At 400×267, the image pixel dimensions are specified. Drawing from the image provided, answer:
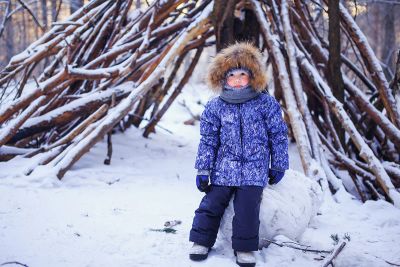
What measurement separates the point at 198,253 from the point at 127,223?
1.93ft

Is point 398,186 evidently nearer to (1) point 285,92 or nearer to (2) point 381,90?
(2) point 381,90

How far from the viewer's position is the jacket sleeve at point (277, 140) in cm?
197

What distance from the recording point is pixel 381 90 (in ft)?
11.4

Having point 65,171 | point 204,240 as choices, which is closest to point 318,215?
point 204,240

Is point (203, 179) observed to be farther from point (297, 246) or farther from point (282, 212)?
point (297, 246)

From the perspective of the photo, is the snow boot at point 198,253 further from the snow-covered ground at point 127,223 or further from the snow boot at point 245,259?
the snow boot at point 245,259

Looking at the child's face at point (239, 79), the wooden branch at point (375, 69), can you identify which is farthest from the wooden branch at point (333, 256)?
the wooden branch at point (375, 69)

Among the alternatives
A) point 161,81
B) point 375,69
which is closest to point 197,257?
point 375,69

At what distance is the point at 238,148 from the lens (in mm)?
1978

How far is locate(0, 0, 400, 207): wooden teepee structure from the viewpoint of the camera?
3.04 m

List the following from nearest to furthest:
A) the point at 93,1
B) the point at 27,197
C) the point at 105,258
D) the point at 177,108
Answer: the point at 105,258 → the point at 27,197 → the point at 93,1 → the point at 177,108

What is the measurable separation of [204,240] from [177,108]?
27.8 feet

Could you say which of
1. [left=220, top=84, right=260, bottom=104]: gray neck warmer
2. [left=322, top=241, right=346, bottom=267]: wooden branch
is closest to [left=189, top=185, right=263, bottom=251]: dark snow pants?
[left=322, top=241, right=346, bottom=267]: wooden branch

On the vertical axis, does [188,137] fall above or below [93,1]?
below
